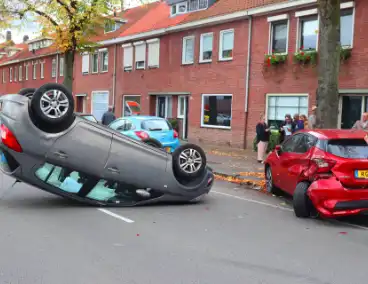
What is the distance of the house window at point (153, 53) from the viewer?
27098mm

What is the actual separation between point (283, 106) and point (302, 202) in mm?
12310

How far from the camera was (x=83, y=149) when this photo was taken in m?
7.40

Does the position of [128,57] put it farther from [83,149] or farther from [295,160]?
[83,149]

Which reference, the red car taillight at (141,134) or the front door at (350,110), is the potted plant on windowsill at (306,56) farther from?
the red car taillight at (141,134)

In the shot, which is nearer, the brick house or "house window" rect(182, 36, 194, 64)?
the brick house

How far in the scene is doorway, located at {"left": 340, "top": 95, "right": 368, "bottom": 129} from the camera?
54.1 feet

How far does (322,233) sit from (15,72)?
49.4 metres

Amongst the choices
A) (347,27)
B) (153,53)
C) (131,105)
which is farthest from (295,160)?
(131,105)

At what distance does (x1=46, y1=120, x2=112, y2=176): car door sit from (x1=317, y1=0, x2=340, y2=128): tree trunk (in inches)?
233

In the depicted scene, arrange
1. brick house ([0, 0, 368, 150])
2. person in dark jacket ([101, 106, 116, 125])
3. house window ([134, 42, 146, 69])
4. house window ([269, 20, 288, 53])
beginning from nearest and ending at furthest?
brick house ([0, 0, 368, 150])
person in dark jacket ([101, 106, 116, 125])
house window ([269, 20, 288, 53])
house window ([134, 42, 146, 69])

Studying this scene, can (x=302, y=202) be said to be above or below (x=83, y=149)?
below

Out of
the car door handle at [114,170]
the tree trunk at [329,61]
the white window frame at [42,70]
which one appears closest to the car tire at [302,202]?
the car door handle at [114,170]

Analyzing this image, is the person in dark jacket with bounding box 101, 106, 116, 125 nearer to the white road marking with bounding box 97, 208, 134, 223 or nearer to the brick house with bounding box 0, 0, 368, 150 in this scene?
the brick house with bounding box 0, 0, 368, 150

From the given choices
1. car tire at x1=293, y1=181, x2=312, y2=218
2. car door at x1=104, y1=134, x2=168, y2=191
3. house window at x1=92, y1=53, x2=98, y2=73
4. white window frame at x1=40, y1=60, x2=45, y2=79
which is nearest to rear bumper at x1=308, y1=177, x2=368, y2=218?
car tire at x1=293, y1=181, x2=312, y2=218
